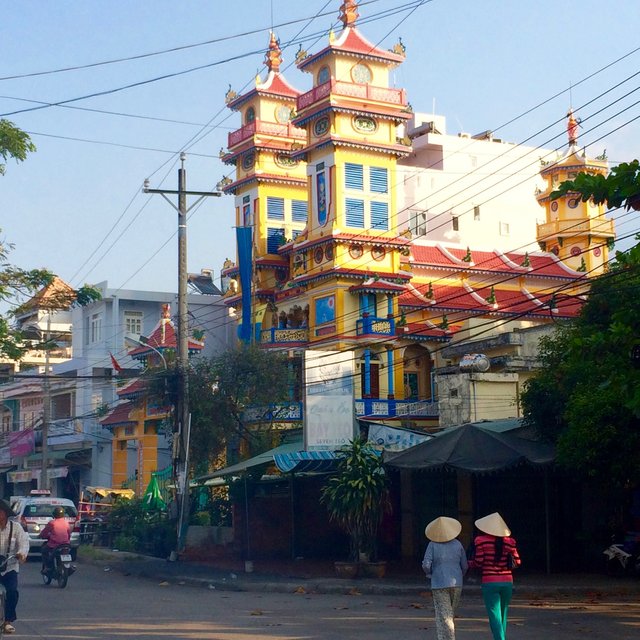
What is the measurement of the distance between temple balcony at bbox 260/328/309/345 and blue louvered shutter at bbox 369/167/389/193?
25.5 ft

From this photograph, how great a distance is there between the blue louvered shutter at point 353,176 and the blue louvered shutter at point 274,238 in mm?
7363

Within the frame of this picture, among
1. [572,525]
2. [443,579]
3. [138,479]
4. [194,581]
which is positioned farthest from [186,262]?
[138,479]

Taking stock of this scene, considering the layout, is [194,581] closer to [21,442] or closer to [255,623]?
[255,623]

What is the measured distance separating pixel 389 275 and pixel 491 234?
84.8 feet

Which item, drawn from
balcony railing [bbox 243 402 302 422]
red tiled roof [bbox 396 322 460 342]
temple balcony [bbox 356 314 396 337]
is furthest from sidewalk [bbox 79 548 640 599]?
red tiled roof [bbox 396 322 460 342]

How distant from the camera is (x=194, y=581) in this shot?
81.0 feet

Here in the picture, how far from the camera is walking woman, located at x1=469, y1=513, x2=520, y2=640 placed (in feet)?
41.2

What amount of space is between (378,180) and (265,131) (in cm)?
844

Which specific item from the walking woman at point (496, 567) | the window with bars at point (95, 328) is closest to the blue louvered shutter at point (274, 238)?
the window with bars at point (95, 328)

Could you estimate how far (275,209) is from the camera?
60375 mm

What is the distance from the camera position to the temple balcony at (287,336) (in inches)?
2133

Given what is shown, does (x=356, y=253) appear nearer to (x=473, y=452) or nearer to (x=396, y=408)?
(x=396, y=408)

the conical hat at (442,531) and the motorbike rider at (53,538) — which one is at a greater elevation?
the conical hat at (442,531)

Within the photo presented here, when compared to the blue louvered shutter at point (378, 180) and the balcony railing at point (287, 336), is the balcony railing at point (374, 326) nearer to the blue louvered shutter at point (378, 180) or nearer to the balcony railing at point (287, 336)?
the balcony railing at point (287, 336)
